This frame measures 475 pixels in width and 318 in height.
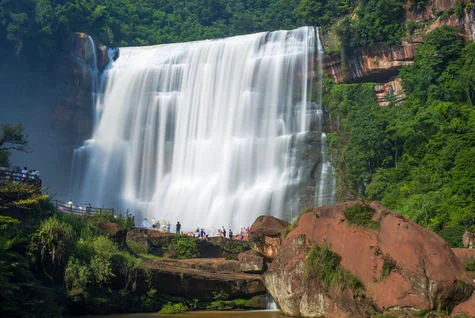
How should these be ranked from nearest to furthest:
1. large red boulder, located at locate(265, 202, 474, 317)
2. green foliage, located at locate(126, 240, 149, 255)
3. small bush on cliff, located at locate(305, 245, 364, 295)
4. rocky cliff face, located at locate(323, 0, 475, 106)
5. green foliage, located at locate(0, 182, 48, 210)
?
large red boulder, located at locate(265, 202, 474, 317)
small bush on cliff, located at locate(305, 245, 364, 295)
green foliage, located at locate(0, 182, 48, 210)
green foliage, located at locate(126, 240, 149, 255)
rocky cliff face, located at locate(323, 0, 475, 106)

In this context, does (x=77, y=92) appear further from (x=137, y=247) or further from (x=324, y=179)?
(x=137, y=247)

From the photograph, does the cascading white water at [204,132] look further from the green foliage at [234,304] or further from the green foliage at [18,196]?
the green foliage at [18,196]

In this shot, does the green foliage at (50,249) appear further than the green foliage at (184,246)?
No

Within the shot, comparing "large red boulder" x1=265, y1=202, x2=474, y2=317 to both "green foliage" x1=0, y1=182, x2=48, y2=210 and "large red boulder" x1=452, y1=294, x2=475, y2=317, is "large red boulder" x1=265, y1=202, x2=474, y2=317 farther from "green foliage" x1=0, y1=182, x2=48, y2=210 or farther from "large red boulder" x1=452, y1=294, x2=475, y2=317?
"green foliage" x1=0, y1=182, x2=48, y2=210

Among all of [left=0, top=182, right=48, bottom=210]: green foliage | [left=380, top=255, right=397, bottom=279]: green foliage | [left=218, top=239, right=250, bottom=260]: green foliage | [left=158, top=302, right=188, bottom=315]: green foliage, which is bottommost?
[left=158, top=302, right=188, bottom=315]: green foliage

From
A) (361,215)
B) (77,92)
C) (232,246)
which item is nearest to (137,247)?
(232,246)

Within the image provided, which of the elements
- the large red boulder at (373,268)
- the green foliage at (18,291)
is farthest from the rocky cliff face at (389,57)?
the green foliage at (18,291)

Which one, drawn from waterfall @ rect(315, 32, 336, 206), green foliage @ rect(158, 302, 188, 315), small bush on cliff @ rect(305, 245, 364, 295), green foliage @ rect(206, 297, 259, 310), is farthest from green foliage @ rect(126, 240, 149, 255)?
waterfall @ rect(315, 32, 336, 206)
